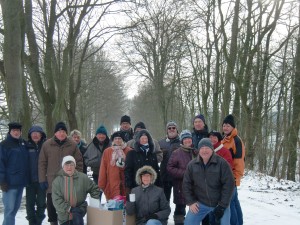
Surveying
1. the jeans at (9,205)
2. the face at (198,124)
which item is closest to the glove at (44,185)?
the jeans at (9,205)

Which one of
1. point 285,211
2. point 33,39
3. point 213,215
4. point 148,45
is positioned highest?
point 148,45

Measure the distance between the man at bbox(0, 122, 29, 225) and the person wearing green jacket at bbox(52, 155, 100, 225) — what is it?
0.76 m

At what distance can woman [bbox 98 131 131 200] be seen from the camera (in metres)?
6.47

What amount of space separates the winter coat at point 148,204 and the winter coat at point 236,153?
4.39 ft

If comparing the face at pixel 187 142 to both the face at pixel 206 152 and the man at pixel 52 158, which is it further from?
the man at pixel 52 158

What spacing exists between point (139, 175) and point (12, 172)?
81.7 inches

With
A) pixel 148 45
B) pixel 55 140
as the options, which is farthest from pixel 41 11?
pixel 148 45

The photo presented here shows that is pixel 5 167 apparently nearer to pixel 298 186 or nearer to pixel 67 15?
pixel 298 186

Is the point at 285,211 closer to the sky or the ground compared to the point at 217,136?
closer to the ground

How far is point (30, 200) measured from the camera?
6340 millimetres

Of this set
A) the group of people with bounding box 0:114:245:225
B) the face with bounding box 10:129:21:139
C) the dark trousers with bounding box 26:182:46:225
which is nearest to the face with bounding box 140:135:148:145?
the group of people with bounding box 0:114:245:225

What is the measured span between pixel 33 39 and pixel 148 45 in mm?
17064

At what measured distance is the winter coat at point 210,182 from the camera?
16.8 ft

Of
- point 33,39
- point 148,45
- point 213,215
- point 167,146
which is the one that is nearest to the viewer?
point 213,215
